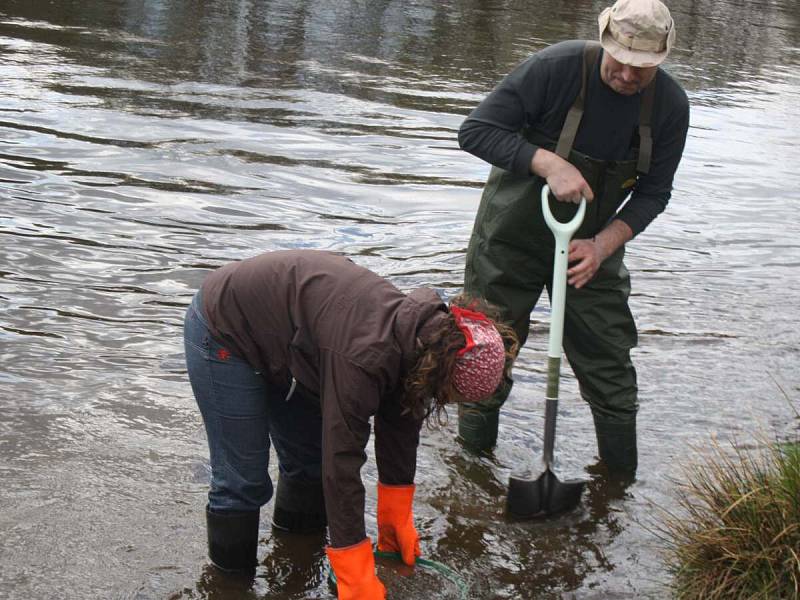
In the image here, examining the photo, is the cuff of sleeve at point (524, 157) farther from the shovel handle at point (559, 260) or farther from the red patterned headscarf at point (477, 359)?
the red patterned headscarf at point (477, 359)

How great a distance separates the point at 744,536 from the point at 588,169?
4.90ft

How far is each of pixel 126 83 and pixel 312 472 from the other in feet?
27.2

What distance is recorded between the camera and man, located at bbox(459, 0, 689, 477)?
406 cm

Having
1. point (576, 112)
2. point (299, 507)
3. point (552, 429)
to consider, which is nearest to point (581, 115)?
point (576, 112)

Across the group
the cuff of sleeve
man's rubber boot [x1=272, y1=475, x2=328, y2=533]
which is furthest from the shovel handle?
man's rubber boot [x1=272, y1=475, x2=328, y2=533]

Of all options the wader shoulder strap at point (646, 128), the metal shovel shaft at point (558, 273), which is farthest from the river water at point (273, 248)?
the wader shoulder strap at point (646, 128)

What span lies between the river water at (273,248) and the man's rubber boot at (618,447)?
88mm

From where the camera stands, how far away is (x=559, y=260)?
13.5ft

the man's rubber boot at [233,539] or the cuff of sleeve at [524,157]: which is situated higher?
the cuff of sleeve at [524,157]

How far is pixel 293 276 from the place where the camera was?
3.25m

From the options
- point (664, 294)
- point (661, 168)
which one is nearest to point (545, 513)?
point (661, 168)

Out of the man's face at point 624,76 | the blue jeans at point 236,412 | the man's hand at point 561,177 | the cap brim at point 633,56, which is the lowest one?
the blue jeans at point 236,412

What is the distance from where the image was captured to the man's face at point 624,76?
13.0 feet

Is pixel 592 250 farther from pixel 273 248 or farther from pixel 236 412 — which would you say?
pixel 273 248
